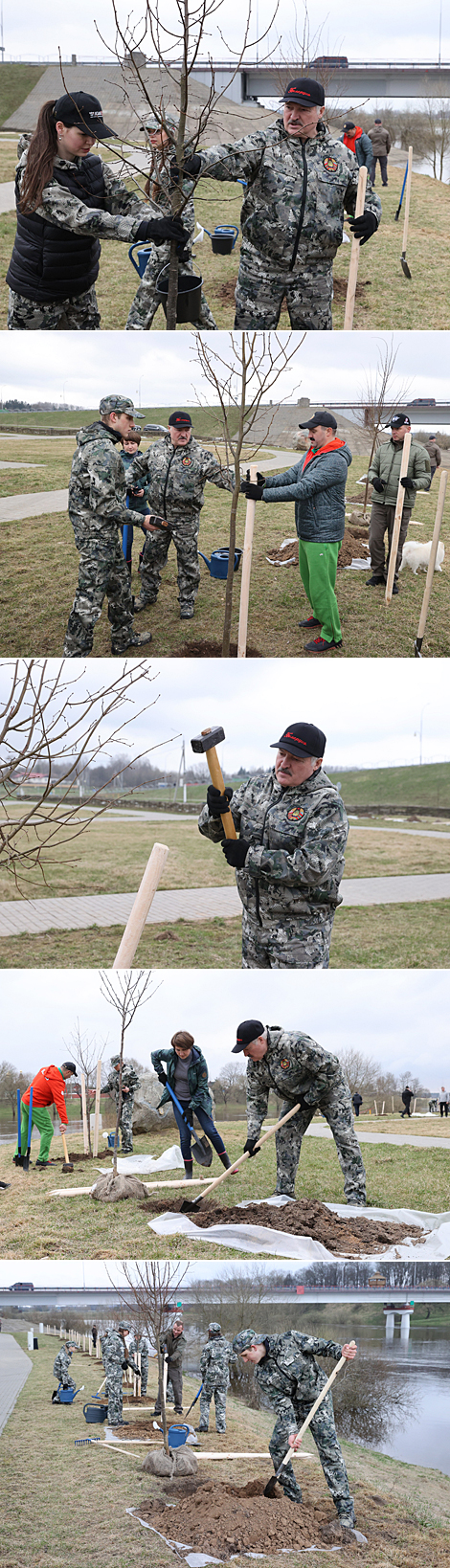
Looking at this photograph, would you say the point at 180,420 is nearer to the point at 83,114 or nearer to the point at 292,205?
the point at 292,205

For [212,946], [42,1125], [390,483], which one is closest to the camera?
[42,1125]

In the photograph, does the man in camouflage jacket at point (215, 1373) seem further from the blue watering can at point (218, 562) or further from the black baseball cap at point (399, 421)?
the black baseball cap at point (399, 421)

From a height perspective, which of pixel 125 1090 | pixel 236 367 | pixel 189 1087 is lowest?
pixel 125 1090

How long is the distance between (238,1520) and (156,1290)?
1367 mm

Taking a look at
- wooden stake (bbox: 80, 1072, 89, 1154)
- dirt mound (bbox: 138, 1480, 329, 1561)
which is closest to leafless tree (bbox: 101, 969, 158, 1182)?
wooden stake (bbox: 80, 1072, 89, 1154)

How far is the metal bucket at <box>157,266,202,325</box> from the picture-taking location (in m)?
9.62

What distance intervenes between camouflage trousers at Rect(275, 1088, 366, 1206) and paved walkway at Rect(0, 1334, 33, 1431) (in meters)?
2.03

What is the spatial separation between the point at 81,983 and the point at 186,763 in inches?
135

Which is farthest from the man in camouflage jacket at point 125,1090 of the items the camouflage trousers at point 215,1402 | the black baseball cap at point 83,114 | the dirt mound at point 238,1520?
the black baseball cap at point 83,114

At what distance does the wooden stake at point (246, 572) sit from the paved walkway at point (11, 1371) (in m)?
4.91

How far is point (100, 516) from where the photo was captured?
30.5ft

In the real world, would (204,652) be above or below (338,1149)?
above

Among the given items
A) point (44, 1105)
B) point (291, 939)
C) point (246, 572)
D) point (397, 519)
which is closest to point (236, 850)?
point (291, 939)

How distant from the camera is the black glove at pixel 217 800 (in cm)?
791
